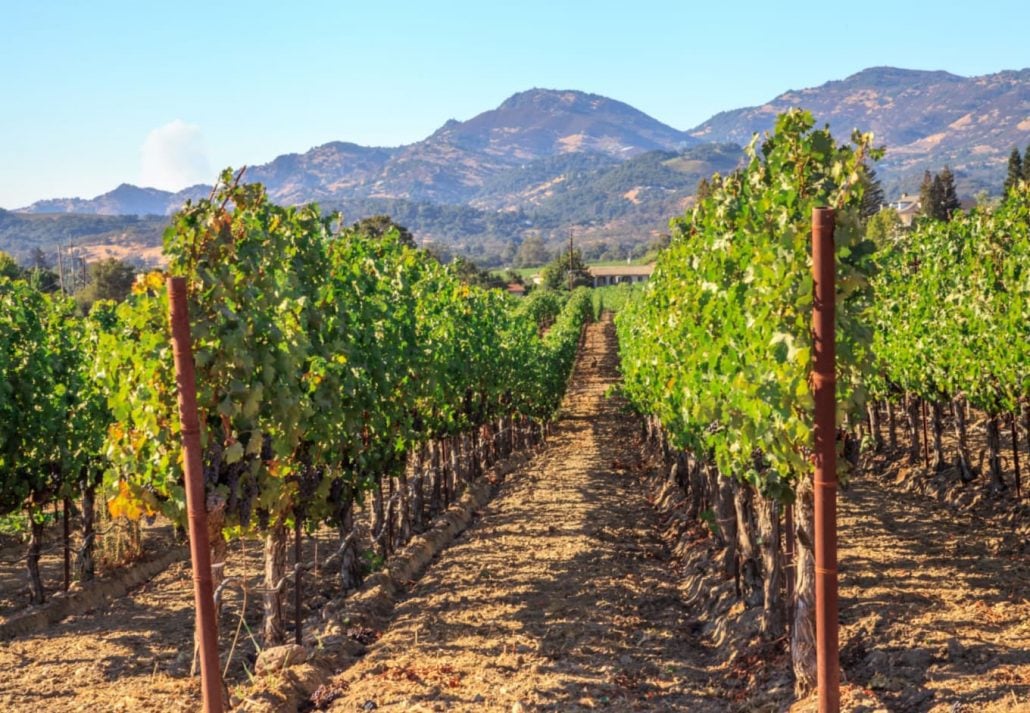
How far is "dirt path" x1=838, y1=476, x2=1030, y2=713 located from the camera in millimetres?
8281

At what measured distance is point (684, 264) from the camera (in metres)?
13.8

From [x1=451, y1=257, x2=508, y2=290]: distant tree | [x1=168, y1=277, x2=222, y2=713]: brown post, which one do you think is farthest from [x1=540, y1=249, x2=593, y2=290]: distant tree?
[x1=168, y1=277, x2=222, y2=713]: brown post

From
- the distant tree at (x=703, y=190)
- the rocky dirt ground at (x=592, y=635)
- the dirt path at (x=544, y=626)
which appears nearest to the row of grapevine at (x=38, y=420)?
the rocky dirt ground at (x=592, y=635)

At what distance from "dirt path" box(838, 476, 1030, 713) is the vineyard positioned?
0.14 feet

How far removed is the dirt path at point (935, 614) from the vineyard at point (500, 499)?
4 cm

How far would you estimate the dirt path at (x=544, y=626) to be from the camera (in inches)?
363

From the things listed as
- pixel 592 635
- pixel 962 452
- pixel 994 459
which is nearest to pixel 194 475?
pixel 592 635

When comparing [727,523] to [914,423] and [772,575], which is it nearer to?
[772,575]

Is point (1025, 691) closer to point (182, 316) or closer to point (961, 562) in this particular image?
point (961, 562)

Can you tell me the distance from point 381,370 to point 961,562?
7827 millimetres

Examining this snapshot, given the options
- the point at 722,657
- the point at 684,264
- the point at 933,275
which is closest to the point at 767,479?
the point at 722,657

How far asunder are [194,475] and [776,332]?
4.48 m

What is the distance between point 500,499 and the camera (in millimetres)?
21719

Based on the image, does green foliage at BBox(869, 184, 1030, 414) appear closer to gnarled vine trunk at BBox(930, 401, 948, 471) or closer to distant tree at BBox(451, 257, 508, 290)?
gnarled vine trunk at BBox(930, 401, 948, 471)
